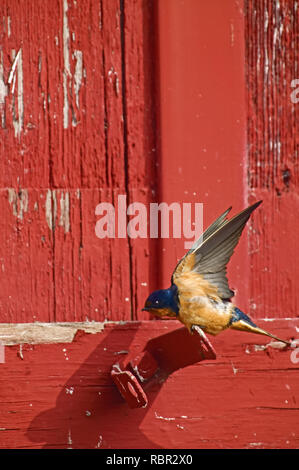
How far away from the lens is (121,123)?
135 centimetres

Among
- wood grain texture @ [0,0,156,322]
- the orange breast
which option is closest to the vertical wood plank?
wood grain texture @ [0,0,156,322]

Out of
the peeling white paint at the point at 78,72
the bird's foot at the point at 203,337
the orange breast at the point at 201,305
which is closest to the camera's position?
the bird's foot at the point at 203,337

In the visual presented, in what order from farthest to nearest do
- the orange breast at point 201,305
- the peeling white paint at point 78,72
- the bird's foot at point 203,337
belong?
the peeling white paint at point 78,72 < the orange breast at point 201,305 < the bird's foot at point 203,337

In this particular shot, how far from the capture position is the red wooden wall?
4.21 ft

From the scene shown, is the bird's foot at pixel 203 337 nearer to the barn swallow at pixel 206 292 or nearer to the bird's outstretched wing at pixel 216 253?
the barn swallow at pixel 206 292

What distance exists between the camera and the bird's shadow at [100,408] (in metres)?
1.20

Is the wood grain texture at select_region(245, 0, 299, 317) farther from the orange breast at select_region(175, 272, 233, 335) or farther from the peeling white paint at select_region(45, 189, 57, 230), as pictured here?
the peeling white paint at select_region(45, 189, 57, 230)

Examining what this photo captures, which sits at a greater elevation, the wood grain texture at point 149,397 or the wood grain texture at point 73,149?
the wood grain texture at point 73,149

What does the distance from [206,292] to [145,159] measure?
0.38 m
